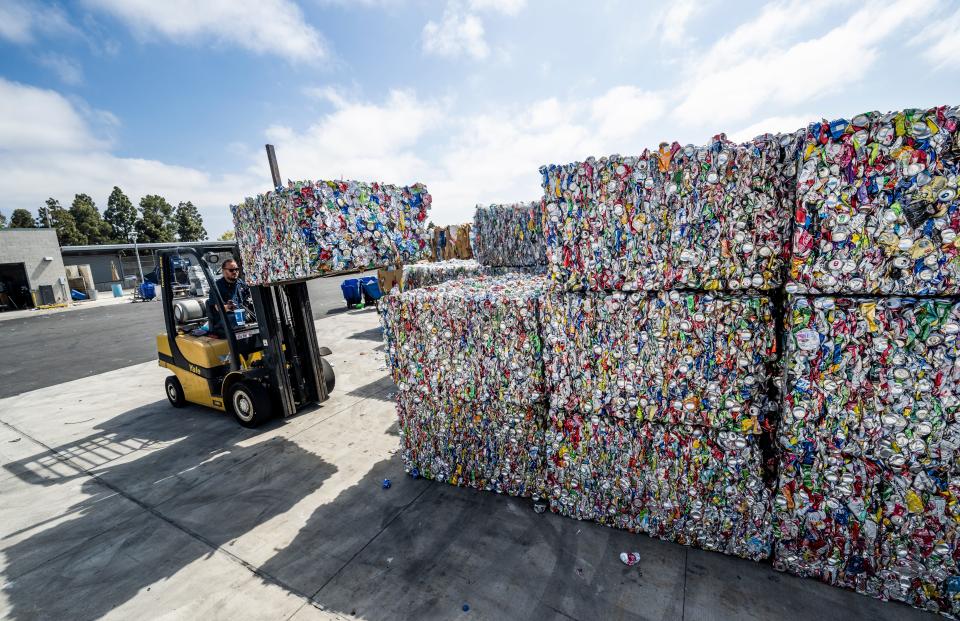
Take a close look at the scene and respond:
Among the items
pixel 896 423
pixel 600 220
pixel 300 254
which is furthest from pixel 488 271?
pixel 896 423

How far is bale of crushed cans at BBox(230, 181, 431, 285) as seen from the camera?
12.2 feet

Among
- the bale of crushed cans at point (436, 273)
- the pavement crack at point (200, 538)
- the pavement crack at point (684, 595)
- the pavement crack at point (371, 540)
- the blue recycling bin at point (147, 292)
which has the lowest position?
the pavement crack at point (684, 595)

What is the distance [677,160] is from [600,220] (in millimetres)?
609

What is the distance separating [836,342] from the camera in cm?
243

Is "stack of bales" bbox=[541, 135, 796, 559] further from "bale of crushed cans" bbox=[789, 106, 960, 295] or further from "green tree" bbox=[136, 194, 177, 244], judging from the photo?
"green tree" bbox=[136, 194, 177, 244]

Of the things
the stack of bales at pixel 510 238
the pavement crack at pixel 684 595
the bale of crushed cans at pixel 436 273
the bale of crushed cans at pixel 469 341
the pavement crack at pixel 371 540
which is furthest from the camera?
the bale of crushed cans at pixel 436 273

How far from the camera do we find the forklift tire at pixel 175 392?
7.03 metres

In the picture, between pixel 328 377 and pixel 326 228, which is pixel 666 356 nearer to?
pixel 326 228

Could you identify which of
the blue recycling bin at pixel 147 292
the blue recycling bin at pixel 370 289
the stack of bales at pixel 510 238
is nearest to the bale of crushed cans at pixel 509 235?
the stack of bales at pixel 510 238

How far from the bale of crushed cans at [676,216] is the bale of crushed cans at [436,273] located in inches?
215

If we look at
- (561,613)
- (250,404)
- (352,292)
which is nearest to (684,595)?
(561,613)

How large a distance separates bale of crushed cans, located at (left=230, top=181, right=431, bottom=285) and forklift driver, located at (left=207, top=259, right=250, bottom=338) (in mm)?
1918

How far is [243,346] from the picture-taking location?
629 centimetres

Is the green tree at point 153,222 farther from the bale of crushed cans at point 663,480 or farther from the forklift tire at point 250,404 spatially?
the bale of crushed cans at point 663,480
